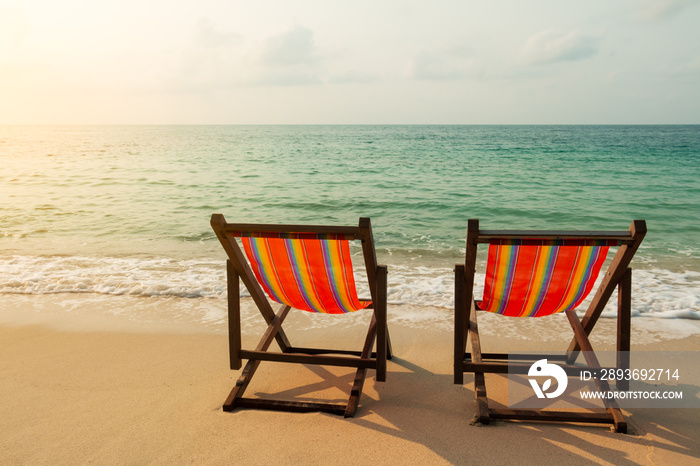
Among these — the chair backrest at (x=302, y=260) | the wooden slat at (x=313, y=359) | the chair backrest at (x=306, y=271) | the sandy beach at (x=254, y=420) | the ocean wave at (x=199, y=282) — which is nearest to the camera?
the sandy beach at (x=254, y=420)

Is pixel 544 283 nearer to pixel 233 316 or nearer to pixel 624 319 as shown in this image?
pixel 624 319

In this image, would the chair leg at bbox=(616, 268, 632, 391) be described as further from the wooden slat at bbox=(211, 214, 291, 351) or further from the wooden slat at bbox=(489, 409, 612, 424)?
the wooden slat at bbox=(211, 214, 291, 351)

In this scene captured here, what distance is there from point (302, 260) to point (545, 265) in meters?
1.24

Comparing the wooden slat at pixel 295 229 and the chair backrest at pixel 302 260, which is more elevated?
the wooden slat at pixel 295 229

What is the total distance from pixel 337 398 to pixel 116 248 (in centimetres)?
581

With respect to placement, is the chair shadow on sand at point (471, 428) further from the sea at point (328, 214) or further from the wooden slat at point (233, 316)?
the sea at point (328, 214)

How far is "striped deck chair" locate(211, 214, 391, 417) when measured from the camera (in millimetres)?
2553

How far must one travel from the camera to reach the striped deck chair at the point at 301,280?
255 centimetres

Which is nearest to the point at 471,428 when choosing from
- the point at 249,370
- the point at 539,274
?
the point at 539,274

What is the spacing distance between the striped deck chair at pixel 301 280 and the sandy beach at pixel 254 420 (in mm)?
183

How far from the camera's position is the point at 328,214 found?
1173 centimetres

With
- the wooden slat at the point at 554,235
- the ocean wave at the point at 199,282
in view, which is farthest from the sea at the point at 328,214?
the wooden slat at the point at 554,235

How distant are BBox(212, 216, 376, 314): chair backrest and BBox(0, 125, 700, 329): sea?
154 cm

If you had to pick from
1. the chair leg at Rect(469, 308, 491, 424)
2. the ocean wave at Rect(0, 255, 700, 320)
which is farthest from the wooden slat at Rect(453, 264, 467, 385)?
the ocean wave at Rect(0, 255, 700, 320)
